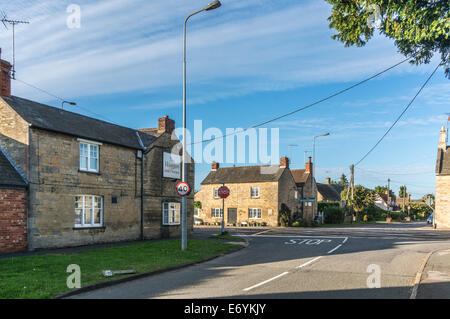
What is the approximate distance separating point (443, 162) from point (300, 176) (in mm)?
17071

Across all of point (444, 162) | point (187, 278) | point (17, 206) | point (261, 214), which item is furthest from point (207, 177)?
point (187, 278)

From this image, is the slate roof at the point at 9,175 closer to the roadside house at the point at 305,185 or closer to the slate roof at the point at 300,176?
the roadside house at the point at 305,185

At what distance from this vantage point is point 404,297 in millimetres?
8320

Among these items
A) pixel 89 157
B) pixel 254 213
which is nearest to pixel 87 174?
pixel 89 157

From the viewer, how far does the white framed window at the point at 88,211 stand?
18.9 meters

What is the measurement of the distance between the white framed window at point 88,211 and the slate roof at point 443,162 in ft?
122

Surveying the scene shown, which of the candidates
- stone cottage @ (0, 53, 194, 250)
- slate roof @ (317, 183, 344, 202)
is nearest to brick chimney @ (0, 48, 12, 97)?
stone cottage @ (0, 53, 194, 250)

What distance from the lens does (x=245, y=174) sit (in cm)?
4691

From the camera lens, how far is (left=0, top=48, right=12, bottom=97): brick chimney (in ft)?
57.7

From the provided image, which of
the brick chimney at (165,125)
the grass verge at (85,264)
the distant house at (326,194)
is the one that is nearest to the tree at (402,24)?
the grass verge at (85,264)

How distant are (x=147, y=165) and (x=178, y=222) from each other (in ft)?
16.6

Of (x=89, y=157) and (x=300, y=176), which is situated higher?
(x=89, y=157)

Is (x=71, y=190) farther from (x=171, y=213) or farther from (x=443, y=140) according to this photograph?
(x=443, y=140)

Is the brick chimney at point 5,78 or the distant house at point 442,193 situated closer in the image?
the brick chimney at point 5,78
